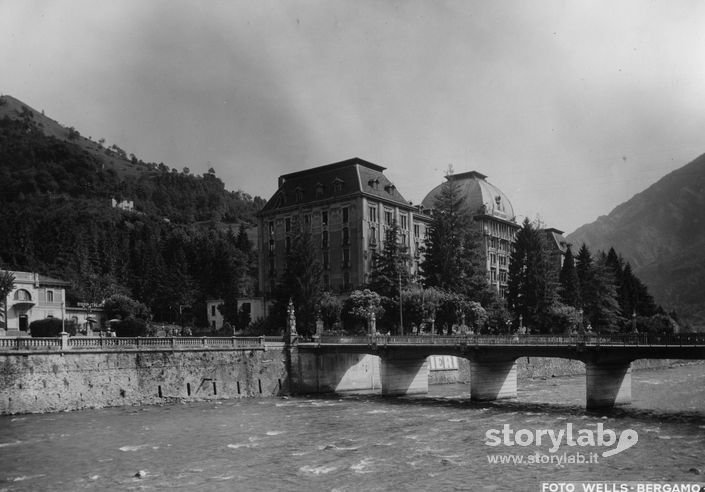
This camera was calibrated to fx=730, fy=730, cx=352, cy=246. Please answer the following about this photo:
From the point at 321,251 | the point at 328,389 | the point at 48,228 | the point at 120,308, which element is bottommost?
the point at 328,389

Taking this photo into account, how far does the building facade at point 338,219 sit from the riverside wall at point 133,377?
35.0 metres

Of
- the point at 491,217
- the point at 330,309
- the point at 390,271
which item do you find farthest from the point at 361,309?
the point at 491,217

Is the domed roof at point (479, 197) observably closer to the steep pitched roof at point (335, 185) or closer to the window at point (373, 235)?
the steep pitched roof at point (335, 185)

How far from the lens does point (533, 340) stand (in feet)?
202

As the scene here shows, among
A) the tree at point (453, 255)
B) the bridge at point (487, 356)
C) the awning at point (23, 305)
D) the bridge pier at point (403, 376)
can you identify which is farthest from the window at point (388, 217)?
the awning at point (23, 305)

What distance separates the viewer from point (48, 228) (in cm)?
15762

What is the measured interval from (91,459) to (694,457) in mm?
31291

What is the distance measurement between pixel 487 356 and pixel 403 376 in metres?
10.9

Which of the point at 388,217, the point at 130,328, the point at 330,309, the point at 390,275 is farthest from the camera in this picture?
the point at 388,217

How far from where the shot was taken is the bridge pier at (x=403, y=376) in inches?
2771

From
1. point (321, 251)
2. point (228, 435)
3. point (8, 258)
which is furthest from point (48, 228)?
point (228, 435)

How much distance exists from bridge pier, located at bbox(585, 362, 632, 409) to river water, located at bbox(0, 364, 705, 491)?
1.59 metres

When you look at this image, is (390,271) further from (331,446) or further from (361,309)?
(331,446)

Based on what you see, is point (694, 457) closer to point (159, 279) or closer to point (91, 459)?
point (91, 459)
